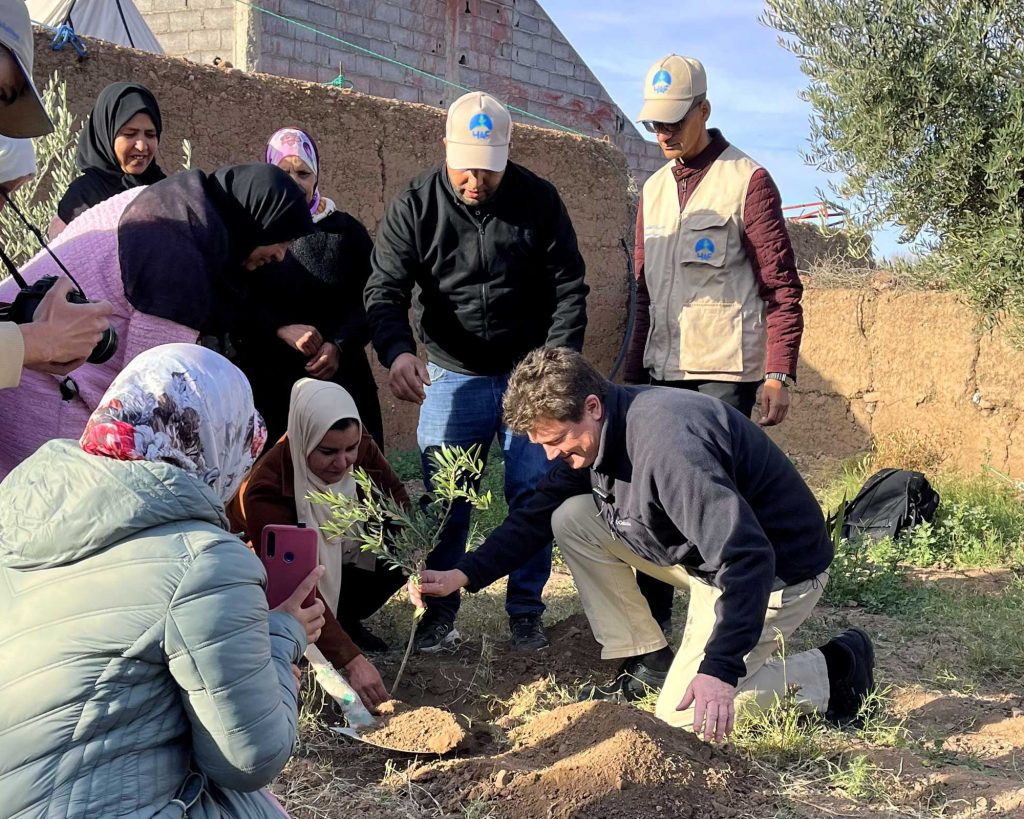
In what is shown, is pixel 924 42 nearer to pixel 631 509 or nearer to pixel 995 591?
pixel 995 591

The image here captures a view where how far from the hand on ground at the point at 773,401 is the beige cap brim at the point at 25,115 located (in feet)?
8.96

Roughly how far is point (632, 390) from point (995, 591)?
2975 mm

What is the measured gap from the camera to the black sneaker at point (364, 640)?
4273 mm

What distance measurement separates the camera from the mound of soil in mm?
2844

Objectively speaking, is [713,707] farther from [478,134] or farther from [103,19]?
[103,19]

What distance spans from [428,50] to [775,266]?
9158 millimetres

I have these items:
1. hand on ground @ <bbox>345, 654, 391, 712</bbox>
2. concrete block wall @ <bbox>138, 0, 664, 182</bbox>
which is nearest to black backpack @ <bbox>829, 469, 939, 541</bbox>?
hand on ground @ <bbox>345, 654, 391, 712</bbox>

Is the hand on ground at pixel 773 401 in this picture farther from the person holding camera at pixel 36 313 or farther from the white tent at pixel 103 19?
the white tent at pixel 103 19

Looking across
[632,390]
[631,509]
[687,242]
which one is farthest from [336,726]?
[687,242]

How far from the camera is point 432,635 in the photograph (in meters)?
4.22

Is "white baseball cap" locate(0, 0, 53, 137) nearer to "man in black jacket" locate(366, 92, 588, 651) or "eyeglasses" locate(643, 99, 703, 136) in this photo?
"man in black jacket" locate(366, 92, 588, 651)

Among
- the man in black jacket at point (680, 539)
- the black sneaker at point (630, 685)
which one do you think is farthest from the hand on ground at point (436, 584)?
the black sneaker at point (630, 685)

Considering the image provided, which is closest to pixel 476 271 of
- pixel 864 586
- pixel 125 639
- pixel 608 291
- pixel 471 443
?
pixel 471 443

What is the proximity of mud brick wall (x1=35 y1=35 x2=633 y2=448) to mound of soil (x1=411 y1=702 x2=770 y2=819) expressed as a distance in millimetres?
4115
